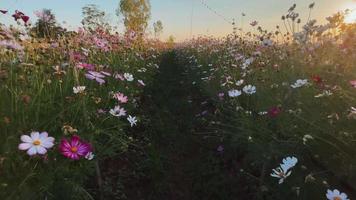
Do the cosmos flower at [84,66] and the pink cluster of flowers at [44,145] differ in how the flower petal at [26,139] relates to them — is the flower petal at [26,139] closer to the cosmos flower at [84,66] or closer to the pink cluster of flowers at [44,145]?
the pink cluster of flowers at [44,145]

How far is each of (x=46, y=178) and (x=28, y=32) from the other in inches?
91.9

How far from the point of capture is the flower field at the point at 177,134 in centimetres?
242

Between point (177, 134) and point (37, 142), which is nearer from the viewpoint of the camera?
point (37, 142)

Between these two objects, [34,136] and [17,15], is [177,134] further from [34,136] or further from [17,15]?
[34,136]

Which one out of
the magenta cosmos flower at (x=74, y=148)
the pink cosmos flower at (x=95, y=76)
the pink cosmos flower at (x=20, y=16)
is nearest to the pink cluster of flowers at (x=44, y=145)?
the magenta cosmos flower at (x=74, y=148)

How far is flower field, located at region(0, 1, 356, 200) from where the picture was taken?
7.95 ft

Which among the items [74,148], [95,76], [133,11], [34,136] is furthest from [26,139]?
[133,11]

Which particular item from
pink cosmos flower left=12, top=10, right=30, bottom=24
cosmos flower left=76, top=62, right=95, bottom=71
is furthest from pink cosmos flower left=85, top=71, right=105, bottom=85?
pink cosmos flower left=12, top=10, right=30, bottom=24

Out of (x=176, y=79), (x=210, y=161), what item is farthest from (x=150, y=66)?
(x=210, y=161)

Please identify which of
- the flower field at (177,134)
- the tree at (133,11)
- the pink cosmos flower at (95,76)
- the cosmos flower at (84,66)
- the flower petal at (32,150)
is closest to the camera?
the flower petal at (32,150)

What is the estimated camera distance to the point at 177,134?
4.88 m

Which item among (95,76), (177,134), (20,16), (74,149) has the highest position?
(20,16)

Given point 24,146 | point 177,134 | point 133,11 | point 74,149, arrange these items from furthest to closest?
point 133,11, point 177,134, point 74,149, point 24,146

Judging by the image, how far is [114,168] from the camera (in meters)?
3.58
